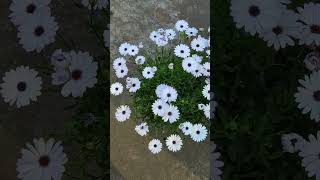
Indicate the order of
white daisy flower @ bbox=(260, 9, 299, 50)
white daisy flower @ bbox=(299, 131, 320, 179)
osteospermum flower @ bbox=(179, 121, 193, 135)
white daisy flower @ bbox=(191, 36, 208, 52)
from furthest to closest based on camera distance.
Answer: white daisy flower @ bbox=(191, 36, 208, 52), osteospermum flower @ bbox=(179, 121, 193, 135), white daisy flower @ bbox=(260, 9, 299, 50), white daisy flower @ bbox=(299, 131, 320, 179)

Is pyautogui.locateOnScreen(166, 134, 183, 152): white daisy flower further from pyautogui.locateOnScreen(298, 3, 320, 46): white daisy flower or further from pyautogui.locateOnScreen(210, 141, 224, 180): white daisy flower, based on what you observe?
pyautogui.locateOnScreen(298, 3, 320, 46): white daisy flower

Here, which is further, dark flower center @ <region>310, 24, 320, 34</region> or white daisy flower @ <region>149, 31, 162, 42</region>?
white daisy flower @ <region>149, 31, 162, 42</region>

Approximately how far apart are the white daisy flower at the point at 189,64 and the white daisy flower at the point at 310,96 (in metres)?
0.36

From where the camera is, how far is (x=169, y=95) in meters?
1.74

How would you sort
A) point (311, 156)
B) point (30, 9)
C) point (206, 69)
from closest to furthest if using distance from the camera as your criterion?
Result: point (311, 156) → point (206, 69) → point (30, 9)

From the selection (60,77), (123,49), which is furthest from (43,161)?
(123,49)

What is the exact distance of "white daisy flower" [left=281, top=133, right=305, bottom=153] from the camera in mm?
1482

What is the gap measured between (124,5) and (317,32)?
2.78 ft

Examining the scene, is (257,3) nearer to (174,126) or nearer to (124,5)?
(174,126)

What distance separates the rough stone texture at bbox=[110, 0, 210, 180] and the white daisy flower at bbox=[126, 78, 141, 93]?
57mm

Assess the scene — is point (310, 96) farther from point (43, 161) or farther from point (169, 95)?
point (43, 161)

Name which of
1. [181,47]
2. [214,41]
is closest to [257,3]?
[214,41]

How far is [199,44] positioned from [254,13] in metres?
0.23

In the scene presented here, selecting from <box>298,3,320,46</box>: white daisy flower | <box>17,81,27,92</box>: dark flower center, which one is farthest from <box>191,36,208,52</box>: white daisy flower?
<box>17,81,27,92</box>: dark flower center
